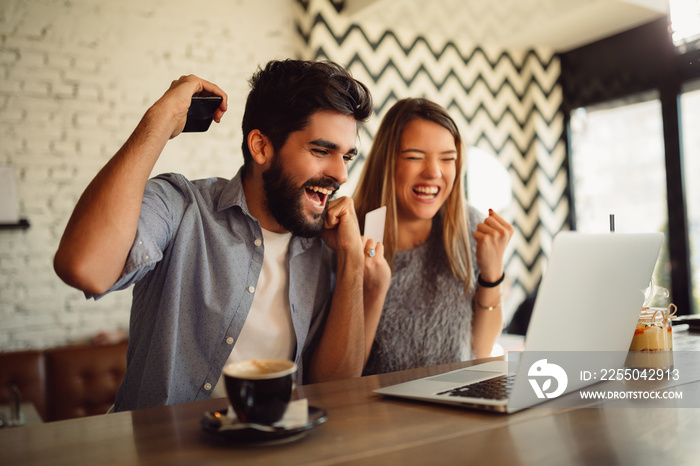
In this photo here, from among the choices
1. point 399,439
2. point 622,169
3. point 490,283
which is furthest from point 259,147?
point 622,169

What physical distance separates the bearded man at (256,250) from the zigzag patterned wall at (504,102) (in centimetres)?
234

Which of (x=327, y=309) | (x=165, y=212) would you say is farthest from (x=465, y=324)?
(x=165, y=212)

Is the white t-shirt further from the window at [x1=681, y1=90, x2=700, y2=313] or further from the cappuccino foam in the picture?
the window at [x1=681, y1=90, x2=700, y2=313]

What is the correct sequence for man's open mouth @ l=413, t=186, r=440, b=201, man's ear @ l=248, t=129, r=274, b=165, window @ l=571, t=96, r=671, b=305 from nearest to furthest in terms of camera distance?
man's ear @ l=248, t=129, r=274, b=165 < man's open mouth @ l=413, t=186, r=440, b=201 < window @ l=571, t=96, r=671, b=305

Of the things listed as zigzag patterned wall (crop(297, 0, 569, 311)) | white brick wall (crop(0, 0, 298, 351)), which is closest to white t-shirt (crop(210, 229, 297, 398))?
white brick wall (crop(0, 0, 298, 351))

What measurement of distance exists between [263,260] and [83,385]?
186 cm

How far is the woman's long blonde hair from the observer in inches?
74.0

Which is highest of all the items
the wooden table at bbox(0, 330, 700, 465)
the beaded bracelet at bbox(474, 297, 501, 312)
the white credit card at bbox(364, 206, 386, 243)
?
the white credit card at bbox(364, 206, 386, 243)

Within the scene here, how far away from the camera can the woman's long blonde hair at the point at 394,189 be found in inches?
74.0

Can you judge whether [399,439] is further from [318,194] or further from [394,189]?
[394,189]

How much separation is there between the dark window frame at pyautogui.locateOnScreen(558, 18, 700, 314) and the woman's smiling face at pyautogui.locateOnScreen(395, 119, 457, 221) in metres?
2.90

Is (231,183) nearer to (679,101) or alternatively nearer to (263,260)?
(263,260)

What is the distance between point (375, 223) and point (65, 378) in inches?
81.5

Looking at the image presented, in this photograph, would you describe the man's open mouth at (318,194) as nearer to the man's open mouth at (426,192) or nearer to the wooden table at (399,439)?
the man's open mouth at (426,192)
